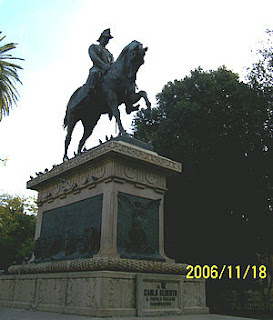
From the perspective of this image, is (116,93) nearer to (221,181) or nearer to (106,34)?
(106,34)

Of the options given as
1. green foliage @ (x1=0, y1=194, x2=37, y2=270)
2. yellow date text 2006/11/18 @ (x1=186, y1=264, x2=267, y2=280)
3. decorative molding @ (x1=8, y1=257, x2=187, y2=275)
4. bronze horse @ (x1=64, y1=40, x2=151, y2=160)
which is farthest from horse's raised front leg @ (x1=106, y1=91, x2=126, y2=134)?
green foliage @ (x1=0, y1=194, x2=37, y2=270)

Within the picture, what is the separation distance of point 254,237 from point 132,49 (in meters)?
16.1

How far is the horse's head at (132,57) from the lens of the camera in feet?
32.6

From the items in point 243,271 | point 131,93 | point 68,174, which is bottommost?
point 243,271

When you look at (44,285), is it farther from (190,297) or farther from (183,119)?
(183,119)

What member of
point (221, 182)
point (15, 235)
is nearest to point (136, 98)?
point (221, 182)

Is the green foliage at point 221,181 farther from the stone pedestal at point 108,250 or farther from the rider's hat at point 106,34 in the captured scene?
the stone pedestal at point 108,250

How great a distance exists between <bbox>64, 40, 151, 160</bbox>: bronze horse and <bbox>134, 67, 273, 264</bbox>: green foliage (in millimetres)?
11068

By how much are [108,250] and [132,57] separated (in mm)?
5129

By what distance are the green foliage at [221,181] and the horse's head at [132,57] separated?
1226cm

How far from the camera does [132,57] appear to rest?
9.98 m

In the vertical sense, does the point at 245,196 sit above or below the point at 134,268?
above

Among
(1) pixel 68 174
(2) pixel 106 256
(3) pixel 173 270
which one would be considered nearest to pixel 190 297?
(3) pixel 173 270

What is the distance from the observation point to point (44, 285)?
348 inches
